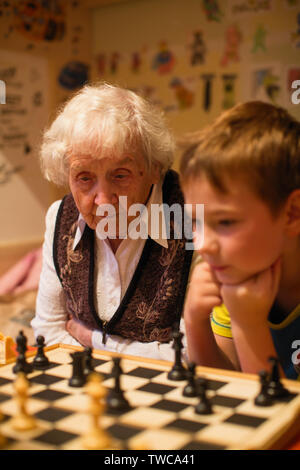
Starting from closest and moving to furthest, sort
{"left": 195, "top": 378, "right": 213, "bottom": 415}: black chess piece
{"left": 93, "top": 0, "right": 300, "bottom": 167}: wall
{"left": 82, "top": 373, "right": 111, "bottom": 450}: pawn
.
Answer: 1. {"left": 82, "top": 373, "right": 111, "bottom": 450}: pawn
2. {"left": 195, "top": 378, "right": 213, "bottom": 415}: black chess piece
3. {"left": 93, "top": 0, "right": 300, "bottom": 167}: wall

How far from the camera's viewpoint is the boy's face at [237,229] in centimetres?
108

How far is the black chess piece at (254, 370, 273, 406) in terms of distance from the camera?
97 centimetres

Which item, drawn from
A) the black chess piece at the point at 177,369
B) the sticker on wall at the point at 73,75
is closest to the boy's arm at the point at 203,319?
the black chess piece at the point at 177,369

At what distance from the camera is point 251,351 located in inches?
46.2

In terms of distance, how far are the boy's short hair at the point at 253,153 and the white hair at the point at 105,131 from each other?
489 mm

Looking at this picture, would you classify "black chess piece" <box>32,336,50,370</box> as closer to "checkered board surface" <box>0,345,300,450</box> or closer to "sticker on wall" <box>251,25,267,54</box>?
"checkered board surface" <box>0,345,300,450</box>

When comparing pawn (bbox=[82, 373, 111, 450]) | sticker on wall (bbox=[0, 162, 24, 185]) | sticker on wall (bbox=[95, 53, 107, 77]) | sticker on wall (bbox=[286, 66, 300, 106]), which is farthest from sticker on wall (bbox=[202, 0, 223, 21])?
pawn (bbox=[82, 373, 111, 450])


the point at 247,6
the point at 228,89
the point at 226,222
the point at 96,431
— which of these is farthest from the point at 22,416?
the point at 247,6

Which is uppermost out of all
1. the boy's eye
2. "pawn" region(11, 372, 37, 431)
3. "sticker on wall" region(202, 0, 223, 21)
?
"sticker on wall" region(202, 0, 223, 21)

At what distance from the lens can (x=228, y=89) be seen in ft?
12.5

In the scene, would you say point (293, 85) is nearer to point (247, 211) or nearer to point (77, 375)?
point (247, 211)

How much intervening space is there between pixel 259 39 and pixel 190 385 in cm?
312

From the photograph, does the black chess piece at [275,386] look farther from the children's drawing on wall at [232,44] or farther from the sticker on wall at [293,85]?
the children's drawing on wall at [232,44]
